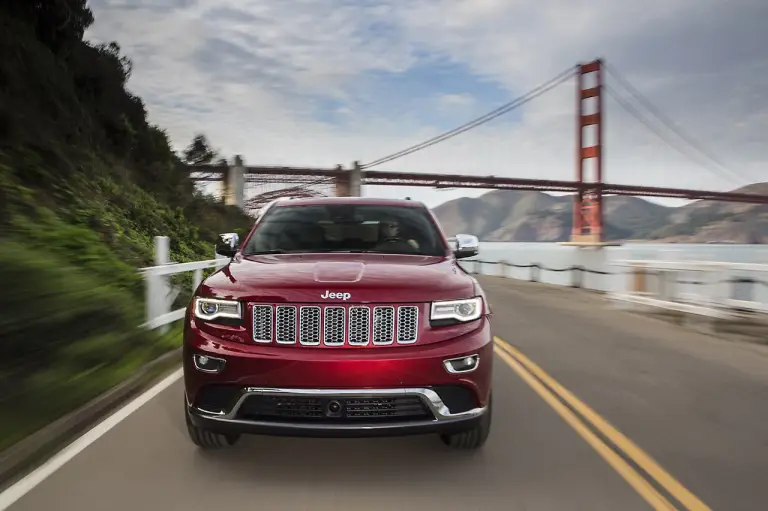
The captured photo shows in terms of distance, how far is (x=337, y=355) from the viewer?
12.9ft

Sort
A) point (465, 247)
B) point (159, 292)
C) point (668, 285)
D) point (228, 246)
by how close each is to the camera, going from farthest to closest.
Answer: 1. point (668, 285)
2. point (159, 292)
3. point (465, 247)
4. point (228, 246)

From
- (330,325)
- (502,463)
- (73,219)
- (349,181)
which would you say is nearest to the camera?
(330,325)

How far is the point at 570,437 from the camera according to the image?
4965 millimetres

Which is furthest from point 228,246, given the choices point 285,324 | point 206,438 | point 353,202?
point 285,324

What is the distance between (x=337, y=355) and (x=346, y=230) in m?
2.03

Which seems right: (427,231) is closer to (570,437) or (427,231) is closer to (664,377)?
(570,437)

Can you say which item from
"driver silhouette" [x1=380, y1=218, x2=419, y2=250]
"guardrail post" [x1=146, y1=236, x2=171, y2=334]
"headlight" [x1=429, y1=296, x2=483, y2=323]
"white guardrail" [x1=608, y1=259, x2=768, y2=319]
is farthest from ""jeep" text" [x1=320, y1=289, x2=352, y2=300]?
"white guardrail" [x1=608, y1=259, x2=768, y2=319]

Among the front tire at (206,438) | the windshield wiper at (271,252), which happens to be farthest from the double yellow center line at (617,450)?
the windshield wiper at (271,252)

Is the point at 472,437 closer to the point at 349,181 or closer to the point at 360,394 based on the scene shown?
the point at 360,394

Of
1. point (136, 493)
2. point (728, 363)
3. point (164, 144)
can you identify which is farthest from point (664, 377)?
point (164, 144)

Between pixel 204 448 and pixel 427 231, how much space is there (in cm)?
241

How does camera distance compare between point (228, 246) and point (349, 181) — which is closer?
point (228, 246)

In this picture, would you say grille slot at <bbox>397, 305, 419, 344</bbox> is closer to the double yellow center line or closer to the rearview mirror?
the double yellow center line

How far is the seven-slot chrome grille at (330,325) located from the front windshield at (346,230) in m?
1.39
